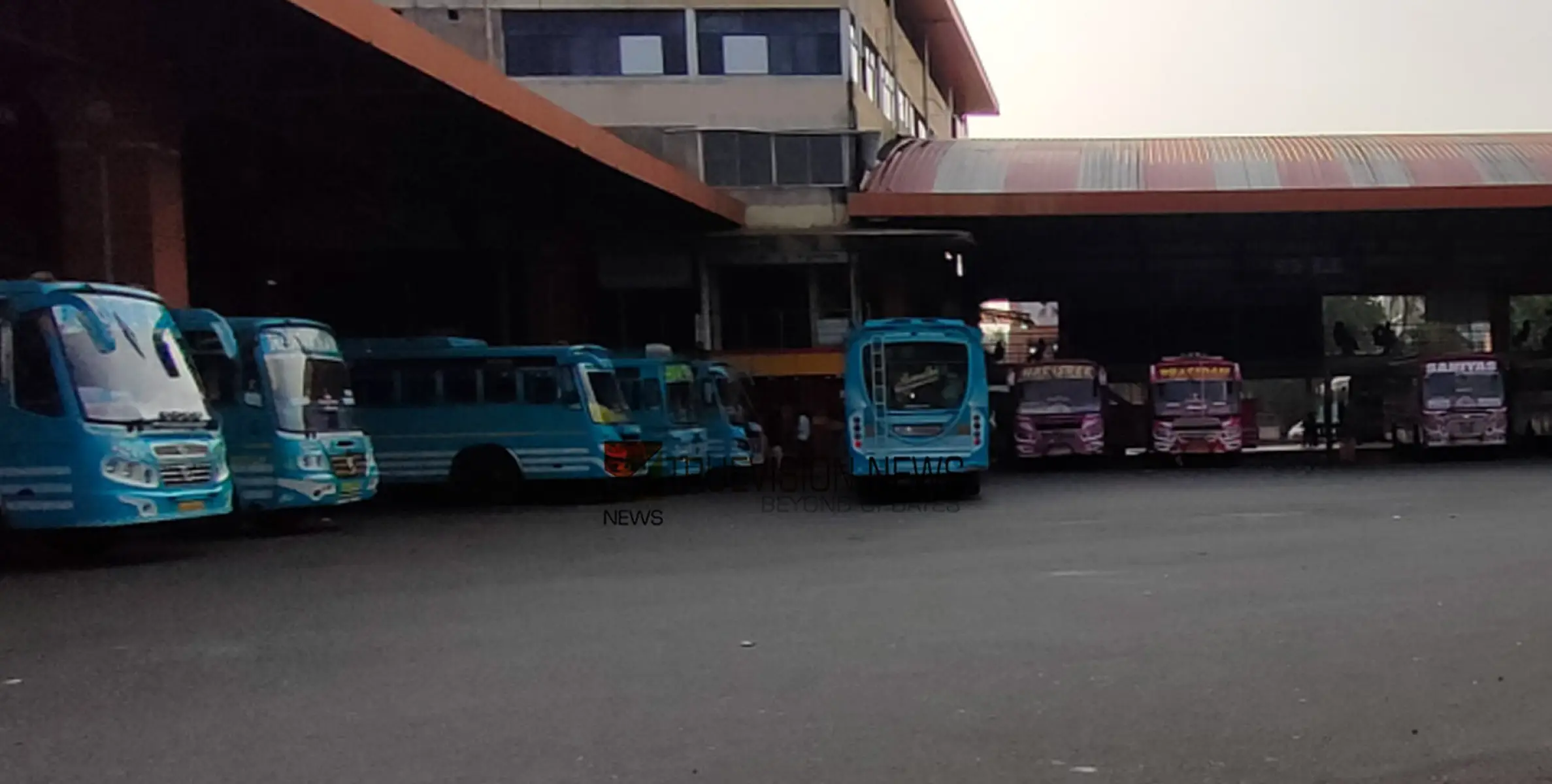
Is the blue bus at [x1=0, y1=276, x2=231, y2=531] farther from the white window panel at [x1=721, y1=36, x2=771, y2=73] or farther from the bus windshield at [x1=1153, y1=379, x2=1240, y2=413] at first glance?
the white window panel at [x1=721, y1=36, x2=771, y2=73]

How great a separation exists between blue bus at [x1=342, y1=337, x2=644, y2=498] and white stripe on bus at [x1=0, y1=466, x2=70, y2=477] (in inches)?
310

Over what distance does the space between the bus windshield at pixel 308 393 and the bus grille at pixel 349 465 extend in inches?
14.0

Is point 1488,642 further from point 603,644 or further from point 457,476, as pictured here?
point 457,476

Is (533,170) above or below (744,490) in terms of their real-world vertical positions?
above

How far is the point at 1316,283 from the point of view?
41031 millimetres

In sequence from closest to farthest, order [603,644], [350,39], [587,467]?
[603,644] < [350,39] < [587,467]

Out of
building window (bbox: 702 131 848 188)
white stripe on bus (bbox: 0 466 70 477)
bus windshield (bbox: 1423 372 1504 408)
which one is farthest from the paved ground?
building window (bbox: 702 131 848 188)

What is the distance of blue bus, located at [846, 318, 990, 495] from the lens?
19.6 m

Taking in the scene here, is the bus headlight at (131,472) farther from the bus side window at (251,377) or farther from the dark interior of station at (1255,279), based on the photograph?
the dark interior of station at (1255,279)

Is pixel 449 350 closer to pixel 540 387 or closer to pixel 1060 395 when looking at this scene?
pixel 540 387

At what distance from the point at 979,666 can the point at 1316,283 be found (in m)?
36.6

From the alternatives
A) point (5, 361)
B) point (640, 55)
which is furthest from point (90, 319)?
point (640, 55)

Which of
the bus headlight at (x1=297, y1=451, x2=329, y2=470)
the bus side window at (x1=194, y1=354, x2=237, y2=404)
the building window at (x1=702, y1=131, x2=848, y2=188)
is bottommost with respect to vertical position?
the bus headlight at (x1=297, y1=451, x2=329, y2=470)

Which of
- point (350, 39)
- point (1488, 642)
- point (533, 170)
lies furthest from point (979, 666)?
point (533, 170)
